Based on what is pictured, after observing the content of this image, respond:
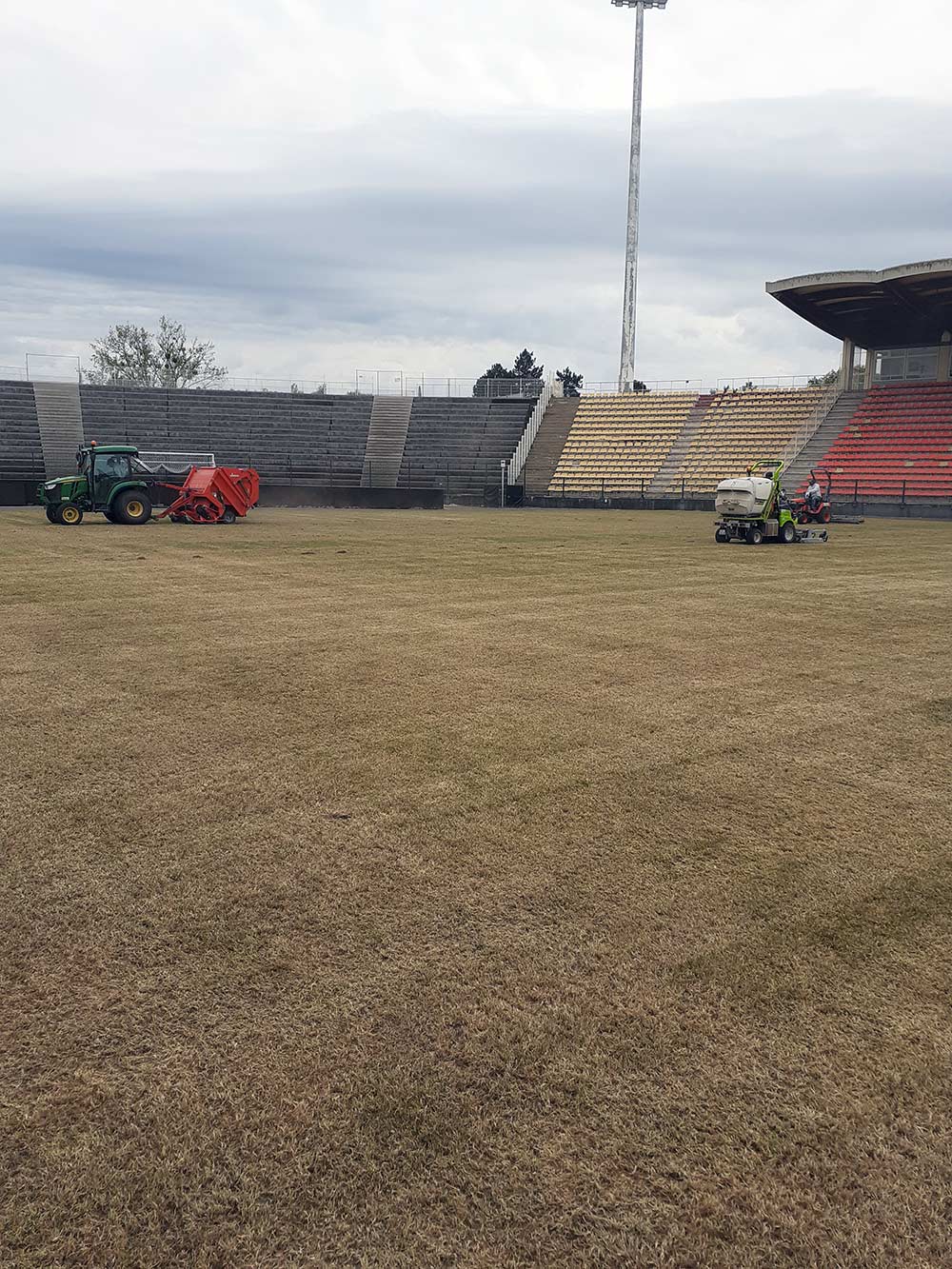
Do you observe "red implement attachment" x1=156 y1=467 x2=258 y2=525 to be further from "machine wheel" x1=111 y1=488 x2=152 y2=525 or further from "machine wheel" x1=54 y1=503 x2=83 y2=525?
"machine wheel" x1=54 y1=503 x2=83 y2=525

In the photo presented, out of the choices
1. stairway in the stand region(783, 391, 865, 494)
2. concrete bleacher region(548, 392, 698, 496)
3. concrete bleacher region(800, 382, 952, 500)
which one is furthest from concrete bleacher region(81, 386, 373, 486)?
concrete bleacher region(800, 382, 952, 500)

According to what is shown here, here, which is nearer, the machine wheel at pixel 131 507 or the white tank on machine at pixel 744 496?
the white tank on machine at pixel 744 496

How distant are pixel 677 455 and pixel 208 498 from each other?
26.5 meters

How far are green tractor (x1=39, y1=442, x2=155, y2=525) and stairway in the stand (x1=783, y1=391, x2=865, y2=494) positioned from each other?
26.8m

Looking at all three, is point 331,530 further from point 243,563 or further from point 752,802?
point 752,802

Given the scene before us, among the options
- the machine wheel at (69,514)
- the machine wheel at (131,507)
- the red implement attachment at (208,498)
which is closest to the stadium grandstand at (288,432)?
the red implement attachment at (208,498)

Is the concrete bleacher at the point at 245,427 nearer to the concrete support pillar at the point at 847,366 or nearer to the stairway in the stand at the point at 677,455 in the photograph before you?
Answer: the stairway in the stand at the point at 677,455

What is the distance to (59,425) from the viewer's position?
44.6m

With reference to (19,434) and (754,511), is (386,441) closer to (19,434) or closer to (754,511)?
(19,434)

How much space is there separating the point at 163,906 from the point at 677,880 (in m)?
1.99

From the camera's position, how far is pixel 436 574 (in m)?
13.9

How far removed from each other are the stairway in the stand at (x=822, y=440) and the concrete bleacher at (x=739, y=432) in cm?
94

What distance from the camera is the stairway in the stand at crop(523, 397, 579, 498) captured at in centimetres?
4584

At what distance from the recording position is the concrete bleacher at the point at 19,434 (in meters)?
41.4
